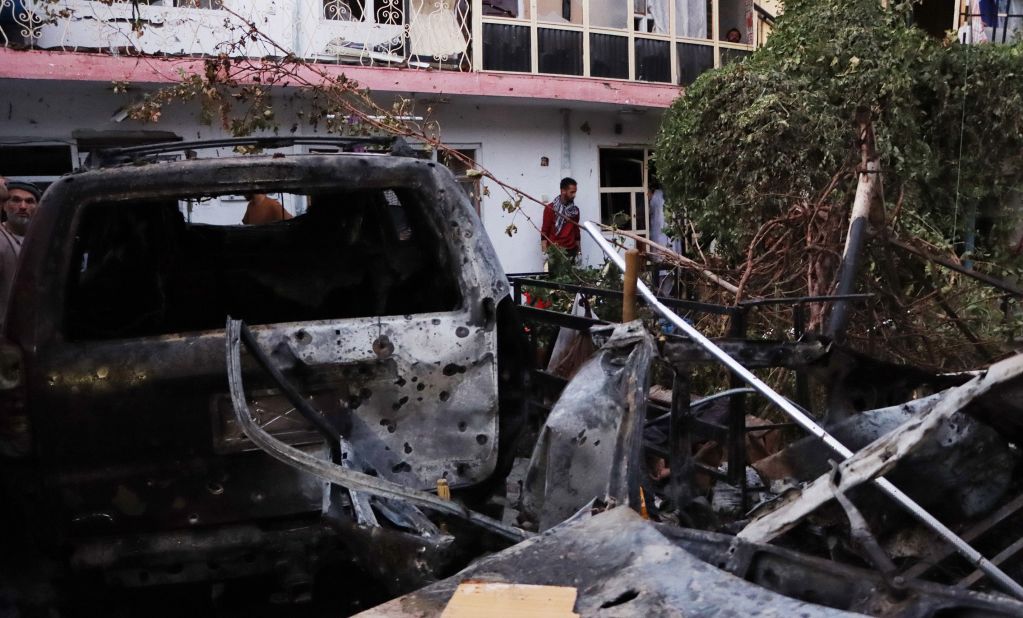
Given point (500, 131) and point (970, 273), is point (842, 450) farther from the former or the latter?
point (500, 131)

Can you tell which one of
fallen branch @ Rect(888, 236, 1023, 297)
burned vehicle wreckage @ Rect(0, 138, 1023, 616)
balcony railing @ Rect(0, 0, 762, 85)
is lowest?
burned vehicle wreckage @ Rect(0, 138, 1023, 616)

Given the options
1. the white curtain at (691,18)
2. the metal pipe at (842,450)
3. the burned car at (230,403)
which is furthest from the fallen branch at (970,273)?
the white curtain at (691,18)

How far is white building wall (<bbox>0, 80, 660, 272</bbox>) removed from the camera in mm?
11375

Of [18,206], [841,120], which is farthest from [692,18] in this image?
[18,206]

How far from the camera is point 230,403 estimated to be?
10.2ft

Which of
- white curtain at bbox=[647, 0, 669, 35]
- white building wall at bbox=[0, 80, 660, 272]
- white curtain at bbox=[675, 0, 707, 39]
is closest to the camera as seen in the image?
white building wall at bbox=[0, 80, 660, 272]

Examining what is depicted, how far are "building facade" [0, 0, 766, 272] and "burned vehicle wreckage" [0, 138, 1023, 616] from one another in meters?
6.41

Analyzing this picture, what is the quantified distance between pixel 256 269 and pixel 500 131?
9874 millimetres

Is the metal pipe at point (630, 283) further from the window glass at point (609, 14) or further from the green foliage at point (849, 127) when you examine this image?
the window glass at point (609, 14)

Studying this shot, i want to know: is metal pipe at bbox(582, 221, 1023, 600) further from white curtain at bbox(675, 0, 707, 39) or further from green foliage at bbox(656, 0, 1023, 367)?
white curtain at bbox(675, 0, 707, 39)

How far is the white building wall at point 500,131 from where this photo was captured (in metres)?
11.4

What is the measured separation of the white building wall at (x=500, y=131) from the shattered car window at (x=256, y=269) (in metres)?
6.83

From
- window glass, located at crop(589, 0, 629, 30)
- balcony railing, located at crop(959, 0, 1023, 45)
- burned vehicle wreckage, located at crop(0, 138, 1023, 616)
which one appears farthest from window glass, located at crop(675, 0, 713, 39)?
burned vehicle wreckage, located at crop(0, 138, 1023, 616)

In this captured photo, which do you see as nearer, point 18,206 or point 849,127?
point 18,206
